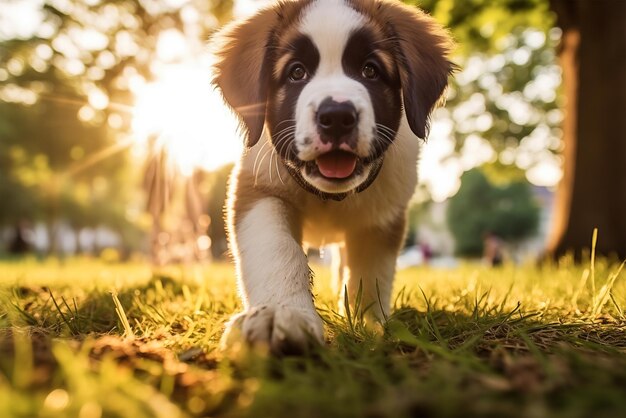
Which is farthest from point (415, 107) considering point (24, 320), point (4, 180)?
point (4, 180)

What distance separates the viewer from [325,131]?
2680mm

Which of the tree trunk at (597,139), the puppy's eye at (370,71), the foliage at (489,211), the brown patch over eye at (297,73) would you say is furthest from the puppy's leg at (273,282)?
the foliage at (489,211)

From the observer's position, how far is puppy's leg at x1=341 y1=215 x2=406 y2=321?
3451 mm

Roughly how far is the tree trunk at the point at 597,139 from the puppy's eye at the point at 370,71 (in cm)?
631

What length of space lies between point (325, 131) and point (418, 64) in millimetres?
835

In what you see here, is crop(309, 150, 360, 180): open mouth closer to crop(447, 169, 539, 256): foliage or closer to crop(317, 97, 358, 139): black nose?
crop(317, 97, 358, 139): black nose

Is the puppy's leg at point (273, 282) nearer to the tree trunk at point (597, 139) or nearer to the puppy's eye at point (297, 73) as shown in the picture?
the puppy's eye at point (297, 73)

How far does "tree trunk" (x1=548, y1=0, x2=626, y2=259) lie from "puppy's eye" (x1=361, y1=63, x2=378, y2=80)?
6.31m

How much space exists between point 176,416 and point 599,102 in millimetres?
8662

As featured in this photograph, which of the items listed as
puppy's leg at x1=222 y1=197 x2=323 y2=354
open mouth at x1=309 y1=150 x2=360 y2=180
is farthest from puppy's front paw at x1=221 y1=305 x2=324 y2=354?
open mouth at x1=309 y1=150 x2=360 y2=180

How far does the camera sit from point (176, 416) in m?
1.34

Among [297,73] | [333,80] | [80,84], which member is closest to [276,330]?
[333,80]

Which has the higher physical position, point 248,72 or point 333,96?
point 248,72

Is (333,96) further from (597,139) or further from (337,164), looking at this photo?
(597,139)
